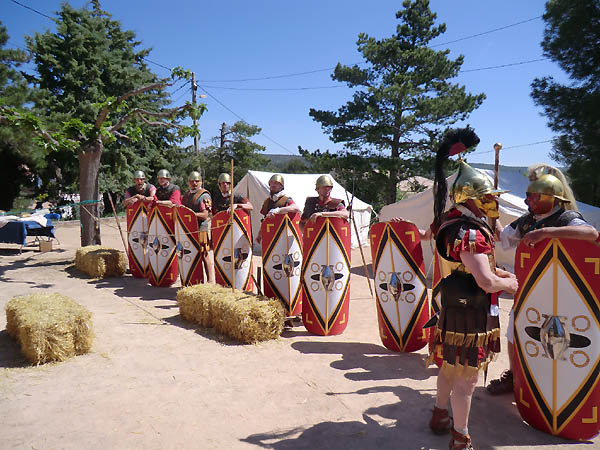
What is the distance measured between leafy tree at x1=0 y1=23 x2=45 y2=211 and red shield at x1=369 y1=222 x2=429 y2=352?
6888mm

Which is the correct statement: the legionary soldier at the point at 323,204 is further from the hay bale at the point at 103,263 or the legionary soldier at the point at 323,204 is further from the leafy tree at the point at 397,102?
the leafy tree at the point at 397,102

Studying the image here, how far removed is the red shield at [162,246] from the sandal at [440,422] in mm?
4440

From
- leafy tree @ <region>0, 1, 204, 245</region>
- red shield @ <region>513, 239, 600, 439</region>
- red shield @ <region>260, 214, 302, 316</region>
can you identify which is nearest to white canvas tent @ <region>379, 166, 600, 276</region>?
red shield @ <region>260, 214, 302, 316</region>

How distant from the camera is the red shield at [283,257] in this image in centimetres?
450

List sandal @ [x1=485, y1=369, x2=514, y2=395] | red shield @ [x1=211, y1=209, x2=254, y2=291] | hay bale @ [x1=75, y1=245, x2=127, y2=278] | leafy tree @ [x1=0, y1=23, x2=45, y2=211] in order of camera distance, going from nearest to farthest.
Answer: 1. sandal @ [x1=485, y1=369, x2=514, y2=395]
2. red shield @ [x1=211, y1=209, x2=254, y2=291]
3. hay bale @ [x1=75, y1=245, x2=127, y2=278]
4. leafy tree @ [x1=0, y1=23, x2=45, y2=211]

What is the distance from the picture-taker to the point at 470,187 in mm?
2096

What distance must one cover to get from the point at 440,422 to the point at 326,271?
75.8 inches

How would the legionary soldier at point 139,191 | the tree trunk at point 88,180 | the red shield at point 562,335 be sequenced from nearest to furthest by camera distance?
the red shield at point 562,335 < the legionary soldier at point 139,191 < the tree trunk at point 88,180

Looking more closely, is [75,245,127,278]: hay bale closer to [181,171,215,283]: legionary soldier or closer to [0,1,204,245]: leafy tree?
[181,171,215,283]: legionary soldier

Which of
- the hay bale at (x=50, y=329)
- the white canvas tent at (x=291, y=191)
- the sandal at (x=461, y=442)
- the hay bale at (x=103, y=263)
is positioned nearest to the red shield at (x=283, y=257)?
the hay bale at (x=50, y=329)

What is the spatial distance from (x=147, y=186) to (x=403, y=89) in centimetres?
933

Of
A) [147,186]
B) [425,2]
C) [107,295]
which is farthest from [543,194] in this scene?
[425,2]

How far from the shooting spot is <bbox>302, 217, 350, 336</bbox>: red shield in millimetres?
4121

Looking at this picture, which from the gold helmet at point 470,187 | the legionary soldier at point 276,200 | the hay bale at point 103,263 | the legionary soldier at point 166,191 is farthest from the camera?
the hay bale at point 103,263
